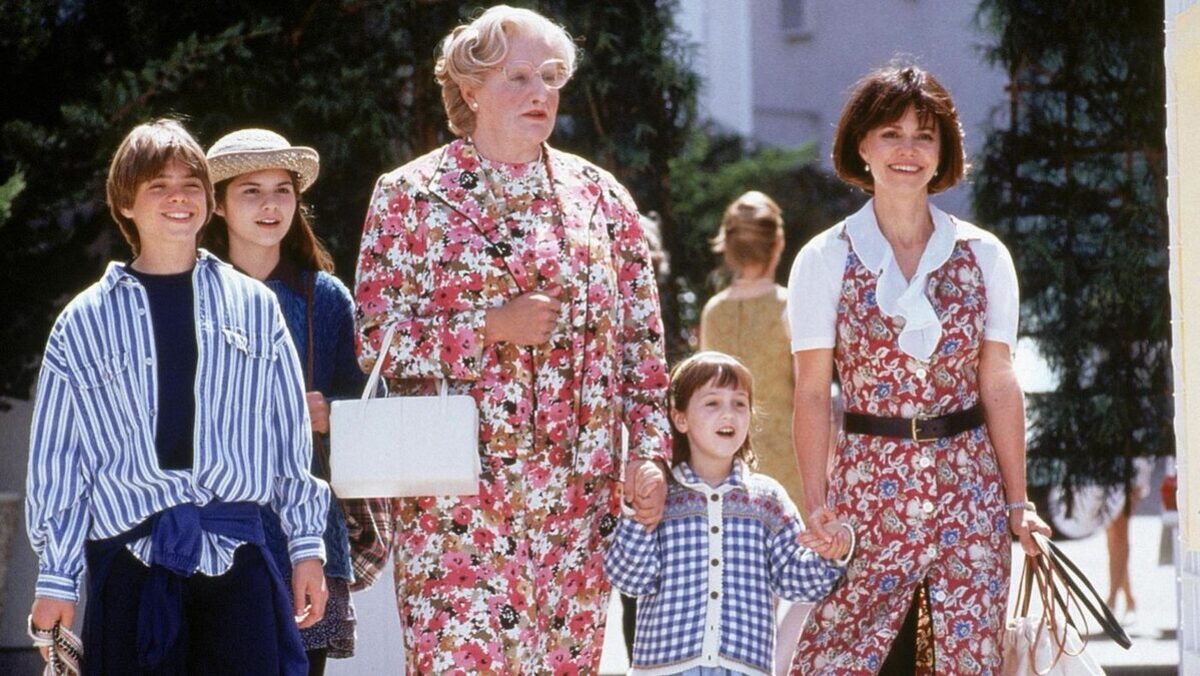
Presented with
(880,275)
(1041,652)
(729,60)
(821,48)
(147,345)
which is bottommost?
(1041,652)

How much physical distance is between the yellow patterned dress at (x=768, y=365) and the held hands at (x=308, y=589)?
120 inches

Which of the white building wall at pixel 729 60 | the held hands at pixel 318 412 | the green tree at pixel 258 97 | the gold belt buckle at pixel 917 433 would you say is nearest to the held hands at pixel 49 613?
the held hands at pixel 318 412

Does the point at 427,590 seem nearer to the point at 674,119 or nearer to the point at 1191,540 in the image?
the point at 1191,540

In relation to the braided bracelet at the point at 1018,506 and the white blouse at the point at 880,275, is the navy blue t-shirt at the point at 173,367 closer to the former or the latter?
the white blouse at the point at 880,275

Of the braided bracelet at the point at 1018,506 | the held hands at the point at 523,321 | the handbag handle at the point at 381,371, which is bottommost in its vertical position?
the braided bracelet at the point at 1018,506

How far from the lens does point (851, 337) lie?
4621 mm

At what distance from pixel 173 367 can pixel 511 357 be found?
0.85 metres

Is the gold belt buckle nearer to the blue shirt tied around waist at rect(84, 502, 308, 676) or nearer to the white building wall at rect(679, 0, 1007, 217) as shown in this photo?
the blue shirt tied around waist at rect(84, 502, 308, 676)

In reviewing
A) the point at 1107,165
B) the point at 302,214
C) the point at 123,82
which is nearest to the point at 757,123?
the point at 1107,165

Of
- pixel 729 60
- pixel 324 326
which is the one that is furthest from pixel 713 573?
pixel 729 60

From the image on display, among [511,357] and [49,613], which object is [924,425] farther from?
[49,613]

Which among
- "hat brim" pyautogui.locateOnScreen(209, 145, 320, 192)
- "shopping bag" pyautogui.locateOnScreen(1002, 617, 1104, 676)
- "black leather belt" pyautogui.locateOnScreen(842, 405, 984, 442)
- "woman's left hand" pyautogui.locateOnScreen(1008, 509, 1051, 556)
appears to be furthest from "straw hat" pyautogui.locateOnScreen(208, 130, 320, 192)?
"shopping bag" pyautogui.locateOnScreen(1002, 617, 1104, 676)

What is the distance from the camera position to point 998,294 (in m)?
4.63

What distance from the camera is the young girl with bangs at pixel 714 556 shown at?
4742 mm
